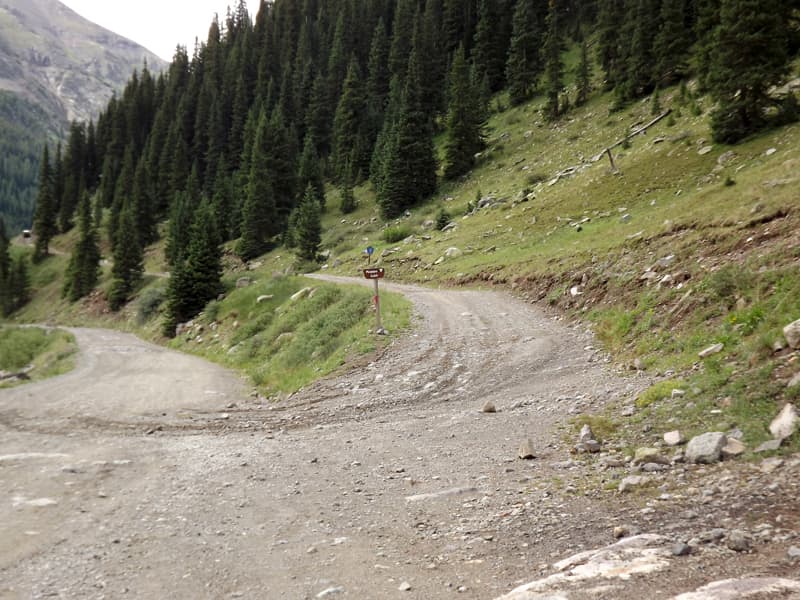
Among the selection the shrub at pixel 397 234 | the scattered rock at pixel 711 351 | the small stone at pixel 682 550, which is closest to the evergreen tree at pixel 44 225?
the shrub at pixel 397 234

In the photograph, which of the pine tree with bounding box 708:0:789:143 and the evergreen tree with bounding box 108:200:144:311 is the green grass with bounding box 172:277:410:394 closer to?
the pine tree with bounding box 708:0:789:143

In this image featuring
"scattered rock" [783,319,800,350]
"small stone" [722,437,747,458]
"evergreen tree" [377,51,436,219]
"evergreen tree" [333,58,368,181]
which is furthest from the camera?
"evergreen tree" [333,58,368,181]

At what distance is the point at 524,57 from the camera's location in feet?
209

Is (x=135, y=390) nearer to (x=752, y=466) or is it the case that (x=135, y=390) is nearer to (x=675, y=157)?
(x=752, y=466)

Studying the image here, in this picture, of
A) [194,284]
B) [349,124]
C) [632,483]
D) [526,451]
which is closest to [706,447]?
[632,483]

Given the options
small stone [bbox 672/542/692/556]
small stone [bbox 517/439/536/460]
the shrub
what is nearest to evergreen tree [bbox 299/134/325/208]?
the shrub

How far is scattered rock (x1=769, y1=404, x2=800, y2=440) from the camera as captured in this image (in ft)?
16.6

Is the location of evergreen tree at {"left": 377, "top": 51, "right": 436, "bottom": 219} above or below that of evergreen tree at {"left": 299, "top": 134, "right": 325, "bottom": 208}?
below

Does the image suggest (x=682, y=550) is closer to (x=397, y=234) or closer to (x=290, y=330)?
(x=290, y=330)

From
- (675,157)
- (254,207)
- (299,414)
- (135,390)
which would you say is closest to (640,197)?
(675,157)

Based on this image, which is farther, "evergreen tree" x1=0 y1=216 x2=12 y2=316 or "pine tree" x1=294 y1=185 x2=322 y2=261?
"evergreen tree" x1=0 y1=216 x2=12 y2=316

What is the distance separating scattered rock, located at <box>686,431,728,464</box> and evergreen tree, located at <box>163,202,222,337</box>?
3761 cm

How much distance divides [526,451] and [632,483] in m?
1.79

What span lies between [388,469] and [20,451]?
338 inches
